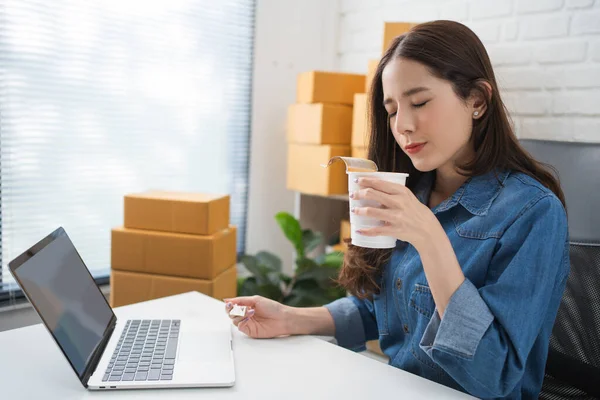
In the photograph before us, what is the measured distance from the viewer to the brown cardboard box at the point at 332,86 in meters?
2.35

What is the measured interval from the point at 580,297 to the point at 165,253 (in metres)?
1.18

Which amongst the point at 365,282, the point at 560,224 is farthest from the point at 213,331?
the point at 560,224

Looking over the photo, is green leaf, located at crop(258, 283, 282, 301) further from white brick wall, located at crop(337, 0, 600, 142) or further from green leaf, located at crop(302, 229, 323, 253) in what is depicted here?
white brick wall, located at crop(337, 0, 600, 142)

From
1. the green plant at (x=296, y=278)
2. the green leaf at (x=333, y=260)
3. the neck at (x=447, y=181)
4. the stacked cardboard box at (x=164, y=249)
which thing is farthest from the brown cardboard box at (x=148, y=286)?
the neck at (x=447, y=181)

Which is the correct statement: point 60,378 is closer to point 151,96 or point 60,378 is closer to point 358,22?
point 151,96

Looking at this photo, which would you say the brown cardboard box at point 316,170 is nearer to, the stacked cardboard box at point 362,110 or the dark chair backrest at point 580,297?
the stacked cardboard box at point 362,110

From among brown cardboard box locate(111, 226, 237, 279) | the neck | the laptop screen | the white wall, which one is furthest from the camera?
the white wall

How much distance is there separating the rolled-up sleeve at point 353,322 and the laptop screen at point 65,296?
1.52 ft

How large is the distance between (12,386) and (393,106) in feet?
2.60

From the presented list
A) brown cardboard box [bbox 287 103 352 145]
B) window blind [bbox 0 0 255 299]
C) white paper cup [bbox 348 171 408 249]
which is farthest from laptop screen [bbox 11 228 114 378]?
brown cardboard box [bbox 287 103 352 145]

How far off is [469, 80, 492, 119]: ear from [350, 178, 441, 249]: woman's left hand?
32cm

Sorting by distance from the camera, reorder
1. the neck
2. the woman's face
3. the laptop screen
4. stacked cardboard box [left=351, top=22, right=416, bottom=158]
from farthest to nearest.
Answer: stacked cardboard box [left=351, top=22, right=416, bottom=158] → the neck → the woman's face → the laptop screen

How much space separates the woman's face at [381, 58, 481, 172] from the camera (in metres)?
1.03

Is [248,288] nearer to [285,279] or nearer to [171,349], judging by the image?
[285,279]
